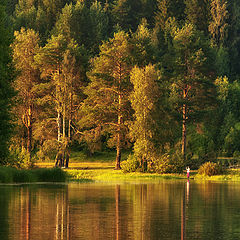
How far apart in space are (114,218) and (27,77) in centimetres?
5400

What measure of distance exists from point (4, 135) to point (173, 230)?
22.1 m

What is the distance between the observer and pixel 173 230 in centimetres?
1548

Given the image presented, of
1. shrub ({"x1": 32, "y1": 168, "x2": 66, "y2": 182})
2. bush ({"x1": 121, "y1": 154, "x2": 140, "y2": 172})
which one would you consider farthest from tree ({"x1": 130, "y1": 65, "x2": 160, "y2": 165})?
shrub ({"x1": 32, "y1": 168, "x2": 66, "y2": 182})

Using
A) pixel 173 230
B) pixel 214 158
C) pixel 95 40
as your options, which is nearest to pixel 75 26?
pixel 95 40

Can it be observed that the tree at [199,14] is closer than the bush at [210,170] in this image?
No

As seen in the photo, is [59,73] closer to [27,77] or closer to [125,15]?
[27,77]

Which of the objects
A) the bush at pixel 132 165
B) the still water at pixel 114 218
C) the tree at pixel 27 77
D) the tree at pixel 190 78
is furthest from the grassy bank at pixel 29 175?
the tree at pixel 190 78

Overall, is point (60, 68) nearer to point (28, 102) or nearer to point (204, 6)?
point (28, 102)

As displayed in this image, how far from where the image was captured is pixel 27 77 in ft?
231

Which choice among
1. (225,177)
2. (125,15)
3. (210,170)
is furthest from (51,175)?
(125,15)

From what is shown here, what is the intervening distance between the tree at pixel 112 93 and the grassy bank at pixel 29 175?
27.4m

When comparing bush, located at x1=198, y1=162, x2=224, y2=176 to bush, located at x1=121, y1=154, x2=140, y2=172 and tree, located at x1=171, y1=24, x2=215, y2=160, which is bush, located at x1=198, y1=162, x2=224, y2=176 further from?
tree, located at x1=171, y1=24, x2=215, y2=160

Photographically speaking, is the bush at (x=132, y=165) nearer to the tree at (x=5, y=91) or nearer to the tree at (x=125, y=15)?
the tree at (x=5, y=91)

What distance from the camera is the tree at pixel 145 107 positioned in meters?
58.3
